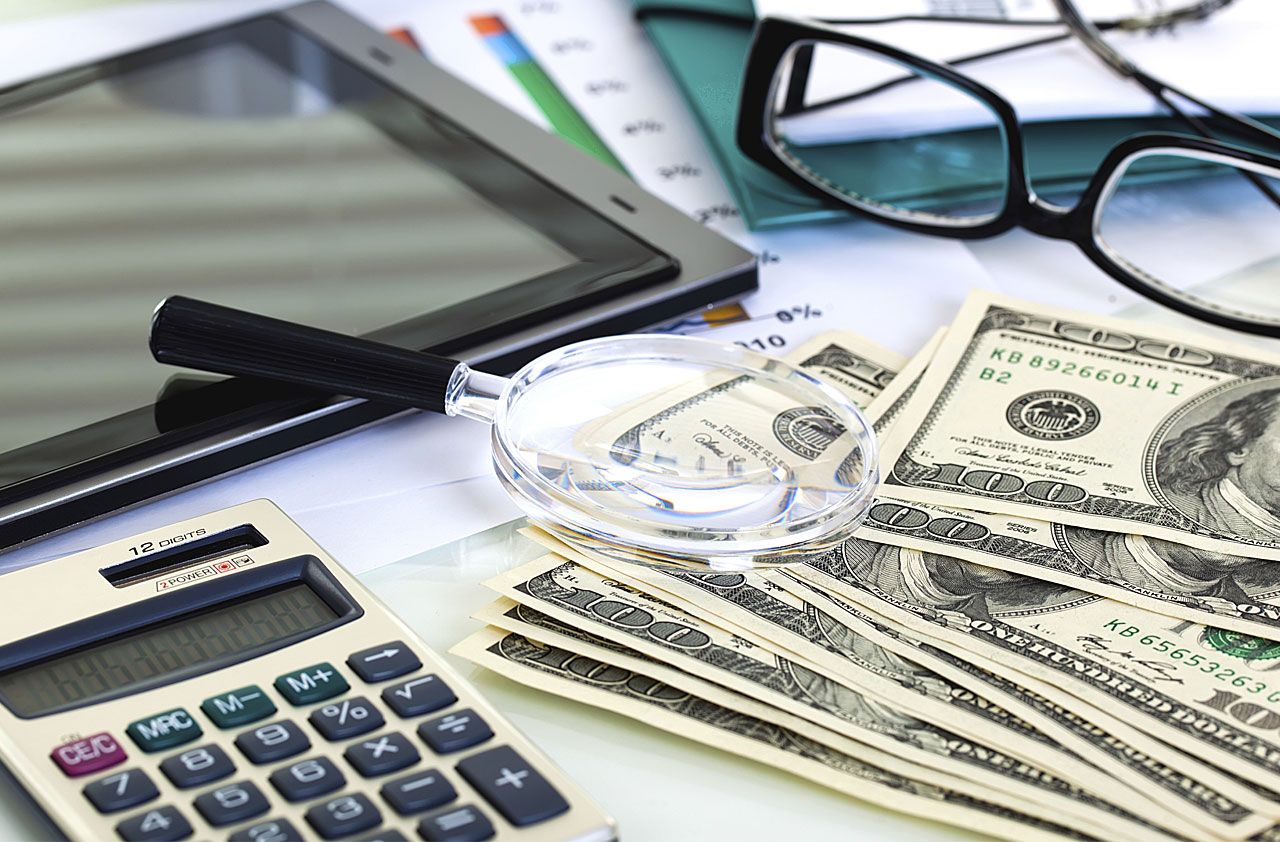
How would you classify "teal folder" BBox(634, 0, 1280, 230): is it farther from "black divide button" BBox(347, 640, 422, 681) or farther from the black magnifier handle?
"black divide button" BBox(347, 640, 422, 681)

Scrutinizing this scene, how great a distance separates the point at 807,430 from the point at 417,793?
0.24m

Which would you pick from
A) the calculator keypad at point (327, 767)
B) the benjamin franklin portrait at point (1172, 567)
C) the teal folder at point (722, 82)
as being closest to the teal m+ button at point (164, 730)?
the calculator keypad at point (327, 767)

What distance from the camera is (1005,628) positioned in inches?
19.5

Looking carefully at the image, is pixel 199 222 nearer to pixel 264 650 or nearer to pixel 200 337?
pixel 200 337

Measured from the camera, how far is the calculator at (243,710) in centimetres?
40

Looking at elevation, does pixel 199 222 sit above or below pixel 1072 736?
above

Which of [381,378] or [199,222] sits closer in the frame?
[381,378]

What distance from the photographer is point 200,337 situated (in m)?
0.56

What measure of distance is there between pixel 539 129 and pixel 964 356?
0.93 feet

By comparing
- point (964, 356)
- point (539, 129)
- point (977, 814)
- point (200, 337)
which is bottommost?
point (977, 814)

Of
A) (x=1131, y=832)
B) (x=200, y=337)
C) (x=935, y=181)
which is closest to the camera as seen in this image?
(x=1131, y=832)

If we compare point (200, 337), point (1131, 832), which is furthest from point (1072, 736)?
point (200, 337)

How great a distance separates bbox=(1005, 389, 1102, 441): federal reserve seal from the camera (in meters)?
0.61

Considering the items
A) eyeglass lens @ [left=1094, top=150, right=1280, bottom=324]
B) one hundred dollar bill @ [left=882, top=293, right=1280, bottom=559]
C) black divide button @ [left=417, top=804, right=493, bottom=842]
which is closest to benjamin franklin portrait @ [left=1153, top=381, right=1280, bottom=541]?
one hundred dollar bill @ [left=882, top=293, right=1280, bottom=559]
